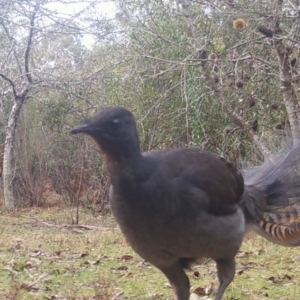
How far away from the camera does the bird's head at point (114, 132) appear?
3.24 metres

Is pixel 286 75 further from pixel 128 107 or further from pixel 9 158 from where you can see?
pixel 9 158

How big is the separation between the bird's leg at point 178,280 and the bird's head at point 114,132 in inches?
39.2

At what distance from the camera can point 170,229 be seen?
3426 millimetres

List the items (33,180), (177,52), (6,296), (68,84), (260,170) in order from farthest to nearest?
(33,180)
(68,84)
(177,52)
(260,170)
(6,296)

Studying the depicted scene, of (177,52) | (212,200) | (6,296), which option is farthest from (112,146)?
(177,52)

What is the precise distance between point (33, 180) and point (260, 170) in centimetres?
1195

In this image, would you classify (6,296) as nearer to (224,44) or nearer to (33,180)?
(224,44)

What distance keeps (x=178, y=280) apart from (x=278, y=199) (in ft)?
4.12

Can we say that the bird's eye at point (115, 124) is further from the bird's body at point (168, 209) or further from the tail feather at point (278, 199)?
the tail feather at point (278, 199)

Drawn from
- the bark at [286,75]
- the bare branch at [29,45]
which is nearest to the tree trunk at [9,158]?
the bare branch at [29,45]

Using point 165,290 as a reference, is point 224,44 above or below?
above

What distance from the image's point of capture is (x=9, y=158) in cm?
1591

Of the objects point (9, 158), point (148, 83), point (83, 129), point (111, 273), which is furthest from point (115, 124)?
point (9, 158)

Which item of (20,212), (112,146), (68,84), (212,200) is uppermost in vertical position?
(68,84)
